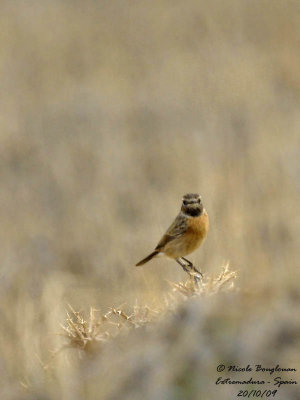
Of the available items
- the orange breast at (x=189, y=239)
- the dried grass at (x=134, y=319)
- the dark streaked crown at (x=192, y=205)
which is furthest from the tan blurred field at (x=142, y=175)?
the dark streaked crown at (x=192, y=205)

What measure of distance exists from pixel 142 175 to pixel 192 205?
883 centimetres

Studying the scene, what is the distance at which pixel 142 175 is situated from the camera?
17.0m

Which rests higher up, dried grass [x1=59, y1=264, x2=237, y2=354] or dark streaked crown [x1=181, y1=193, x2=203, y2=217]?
dark streaked crown [x1=181, y1=193, x2=203, y2=217]

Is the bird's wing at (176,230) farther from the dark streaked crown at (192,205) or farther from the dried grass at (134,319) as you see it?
the dried grass at (134,319)

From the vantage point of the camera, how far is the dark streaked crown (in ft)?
26.9

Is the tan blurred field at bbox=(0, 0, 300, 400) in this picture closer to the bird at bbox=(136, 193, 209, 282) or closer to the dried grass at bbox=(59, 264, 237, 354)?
the dried grass at bbox=(59, 264, 237, 354)

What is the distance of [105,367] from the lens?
14.4 feet

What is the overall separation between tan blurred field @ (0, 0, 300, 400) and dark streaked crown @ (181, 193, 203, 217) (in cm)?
49

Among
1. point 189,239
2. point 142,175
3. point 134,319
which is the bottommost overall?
point 134,319

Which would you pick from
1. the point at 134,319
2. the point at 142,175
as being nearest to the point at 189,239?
the point at 134,319

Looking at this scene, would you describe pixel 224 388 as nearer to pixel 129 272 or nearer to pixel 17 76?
pixel 129 272

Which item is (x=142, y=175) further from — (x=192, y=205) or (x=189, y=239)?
(x=192, y=205)

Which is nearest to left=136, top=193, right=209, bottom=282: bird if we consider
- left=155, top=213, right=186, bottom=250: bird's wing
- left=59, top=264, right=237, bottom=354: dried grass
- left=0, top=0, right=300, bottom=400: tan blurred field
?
left=155, top=213, right=186, bottom=250: bird's wing

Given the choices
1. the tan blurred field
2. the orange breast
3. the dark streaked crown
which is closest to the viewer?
the tan blurred field
